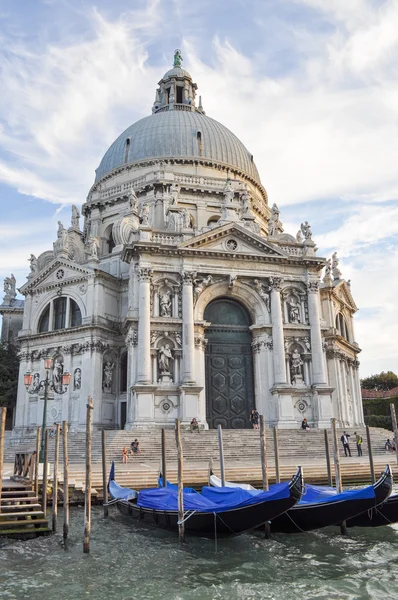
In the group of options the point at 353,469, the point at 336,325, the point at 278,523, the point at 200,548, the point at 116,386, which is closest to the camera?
the point at 200,548

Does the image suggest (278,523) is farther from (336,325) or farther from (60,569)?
(336,325)

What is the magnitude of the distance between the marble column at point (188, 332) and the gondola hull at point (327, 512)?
13.3 m

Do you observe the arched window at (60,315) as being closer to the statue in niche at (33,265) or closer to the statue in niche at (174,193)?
the statue in niche at (33,265)

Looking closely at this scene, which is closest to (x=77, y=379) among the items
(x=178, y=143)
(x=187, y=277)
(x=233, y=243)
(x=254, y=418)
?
(x=187, y=277)

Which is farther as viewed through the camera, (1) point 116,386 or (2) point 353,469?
(1) point 116,386

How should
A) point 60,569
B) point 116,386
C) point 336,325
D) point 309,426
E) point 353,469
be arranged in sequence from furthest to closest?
point 336,325 < point 116,386 < point 309,426 < point 353,469 < point 60,569

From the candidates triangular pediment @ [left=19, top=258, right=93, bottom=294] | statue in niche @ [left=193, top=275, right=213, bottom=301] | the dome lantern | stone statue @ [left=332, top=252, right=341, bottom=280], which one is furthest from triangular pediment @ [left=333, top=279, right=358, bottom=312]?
the dome lantern

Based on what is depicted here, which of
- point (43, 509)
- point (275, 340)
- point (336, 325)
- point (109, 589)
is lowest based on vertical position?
point (109, 589)

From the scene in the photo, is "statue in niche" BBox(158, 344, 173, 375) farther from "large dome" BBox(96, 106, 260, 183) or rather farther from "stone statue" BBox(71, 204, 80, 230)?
"large dome" BBox(96, 106, 260, 183)

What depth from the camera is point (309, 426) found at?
2538 cm

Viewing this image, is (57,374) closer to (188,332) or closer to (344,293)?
(188,332)

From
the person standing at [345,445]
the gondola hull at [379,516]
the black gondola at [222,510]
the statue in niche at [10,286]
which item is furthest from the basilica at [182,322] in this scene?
the gondola hull at [379,516]

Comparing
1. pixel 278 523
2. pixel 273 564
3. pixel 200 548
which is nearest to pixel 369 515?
pixel 278 523

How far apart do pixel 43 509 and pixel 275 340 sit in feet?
53.2
